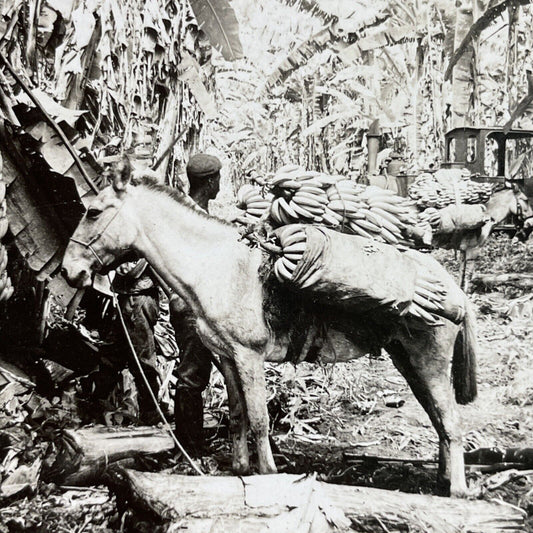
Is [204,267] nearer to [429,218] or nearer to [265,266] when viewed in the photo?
[265,266]

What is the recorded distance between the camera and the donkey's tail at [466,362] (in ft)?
7.59

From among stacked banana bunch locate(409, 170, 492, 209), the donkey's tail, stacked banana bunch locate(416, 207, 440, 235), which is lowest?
the donkey's tail

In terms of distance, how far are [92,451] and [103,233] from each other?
91 centimetres

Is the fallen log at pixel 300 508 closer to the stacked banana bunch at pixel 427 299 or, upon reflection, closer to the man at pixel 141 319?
the stacked banana bunch at pixel 427 299

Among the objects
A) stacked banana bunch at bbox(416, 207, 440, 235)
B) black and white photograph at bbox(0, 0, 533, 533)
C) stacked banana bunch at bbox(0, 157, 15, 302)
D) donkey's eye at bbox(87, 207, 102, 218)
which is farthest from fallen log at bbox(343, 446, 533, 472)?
stacked banana bunch at bbox(0, 157, 15, 302)

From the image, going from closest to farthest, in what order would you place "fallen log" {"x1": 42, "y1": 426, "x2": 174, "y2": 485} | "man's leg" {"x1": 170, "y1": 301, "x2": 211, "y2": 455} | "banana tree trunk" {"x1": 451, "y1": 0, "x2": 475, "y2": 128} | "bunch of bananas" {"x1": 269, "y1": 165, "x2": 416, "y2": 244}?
"bunch of bananas" {"x1": 269, "y1": 165, "x2": 416, "y2": 244} < "fallen log" {"x1": 42, "y1": 426, "x2": 174, "y2": 485} < "man's leg" {"x1": 170, "y1": 301, "x2": 211, "y2": 455} < "banana tree trunk" {"x1": 451, "y1": 0, "x2": 475, "y2": 128}

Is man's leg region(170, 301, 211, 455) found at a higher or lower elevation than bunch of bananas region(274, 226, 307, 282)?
lower

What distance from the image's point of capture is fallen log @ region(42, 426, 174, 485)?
2.29 metres

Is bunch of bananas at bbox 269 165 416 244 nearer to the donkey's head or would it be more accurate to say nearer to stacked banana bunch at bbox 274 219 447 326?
stacked banana bunch at bbox 274 219 447 326

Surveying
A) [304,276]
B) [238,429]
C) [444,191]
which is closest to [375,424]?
[238,429]

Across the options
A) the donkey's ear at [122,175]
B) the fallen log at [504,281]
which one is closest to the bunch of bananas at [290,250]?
the donkey's ear at [122,175]

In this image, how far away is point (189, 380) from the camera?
2.59 m

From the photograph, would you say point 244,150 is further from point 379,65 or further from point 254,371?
point 254,371

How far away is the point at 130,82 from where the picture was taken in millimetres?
2854
